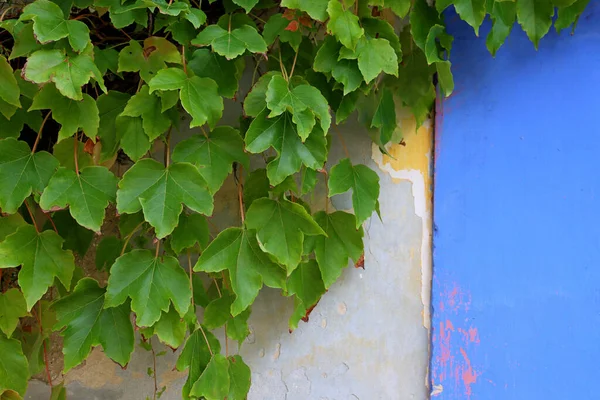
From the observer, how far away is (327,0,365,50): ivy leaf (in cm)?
100

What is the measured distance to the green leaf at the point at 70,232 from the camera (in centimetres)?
122

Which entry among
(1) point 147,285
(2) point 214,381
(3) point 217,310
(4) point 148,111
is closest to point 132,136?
(4) point 148,111

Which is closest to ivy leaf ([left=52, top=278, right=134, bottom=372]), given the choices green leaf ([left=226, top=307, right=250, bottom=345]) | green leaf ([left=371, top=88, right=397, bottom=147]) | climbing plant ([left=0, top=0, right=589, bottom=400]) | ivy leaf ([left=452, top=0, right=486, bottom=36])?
climbing plant ([left=0, top=0, right=589, bottom=400])

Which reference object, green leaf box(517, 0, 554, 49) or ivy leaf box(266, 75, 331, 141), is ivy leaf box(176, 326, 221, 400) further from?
green leaf box(517, 0, 554, 49)

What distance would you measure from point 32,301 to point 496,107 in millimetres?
1041

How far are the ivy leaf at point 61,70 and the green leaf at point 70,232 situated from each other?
1.26 ft

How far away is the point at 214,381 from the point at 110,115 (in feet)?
1.87

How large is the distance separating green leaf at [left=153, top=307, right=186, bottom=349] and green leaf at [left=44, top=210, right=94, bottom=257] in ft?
1.02

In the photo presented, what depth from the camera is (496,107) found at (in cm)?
126

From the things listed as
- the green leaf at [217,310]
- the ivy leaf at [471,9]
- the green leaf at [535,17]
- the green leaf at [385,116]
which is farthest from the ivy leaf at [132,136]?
the green leaf at [535,17]

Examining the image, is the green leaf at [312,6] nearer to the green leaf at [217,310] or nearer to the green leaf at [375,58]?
→ the green leaf at [375,58]

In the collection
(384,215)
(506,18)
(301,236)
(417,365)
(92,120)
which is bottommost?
(417,365)

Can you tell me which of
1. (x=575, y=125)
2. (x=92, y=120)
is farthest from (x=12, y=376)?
(x=575, y=125)

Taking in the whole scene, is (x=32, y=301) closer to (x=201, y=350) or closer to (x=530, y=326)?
(x=201, y=350)
